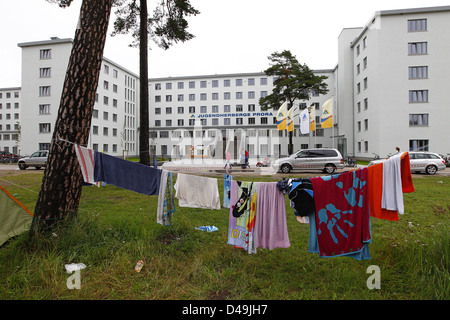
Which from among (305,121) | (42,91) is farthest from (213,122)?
(305,121)

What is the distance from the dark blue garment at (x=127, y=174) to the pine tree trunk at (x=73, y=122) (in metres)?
0.40

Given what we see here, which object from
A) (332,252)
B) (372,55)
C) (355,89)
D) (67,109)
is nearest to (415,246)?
(332,252)

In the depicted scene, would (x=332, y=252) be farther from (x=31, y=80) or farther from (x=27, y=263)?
(x=31, y=80)

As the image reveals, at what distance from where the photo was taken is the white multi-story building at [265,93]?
90.3 feet

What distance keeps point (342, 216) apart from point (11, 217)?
5174 mm

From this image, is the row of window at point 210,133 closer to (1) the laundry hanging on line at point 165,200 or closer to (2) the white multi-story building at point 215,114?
(2) the white multi-story building at point 215,114

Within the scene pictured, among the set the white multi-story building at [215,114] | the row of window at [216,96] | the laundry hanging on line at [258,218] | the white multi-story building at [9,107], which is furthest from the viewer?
the white multi-story building at [9,107]

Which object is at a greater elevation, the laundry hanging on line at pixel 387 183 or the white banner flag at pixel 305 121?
the white banner flag at pixel 305 121

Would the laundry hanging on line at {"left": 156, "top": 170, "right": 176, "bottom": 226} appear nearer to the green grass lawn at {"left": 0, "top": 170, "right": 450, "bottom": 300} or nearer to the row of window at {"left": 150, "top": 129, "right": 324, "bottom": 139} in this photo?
the green grass lawn at {"left": 0, "top": 170, "right": 450, "bottom": 300}

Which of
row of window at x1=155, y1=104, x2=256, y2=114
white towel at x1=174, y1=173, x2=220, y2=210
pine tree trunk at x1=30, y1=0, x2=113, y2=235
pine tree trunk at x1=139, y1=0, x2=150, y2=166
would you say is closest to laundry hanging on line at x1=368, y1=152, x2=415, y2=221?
white towel at x1=174, y1=173, x2=220, y2=210

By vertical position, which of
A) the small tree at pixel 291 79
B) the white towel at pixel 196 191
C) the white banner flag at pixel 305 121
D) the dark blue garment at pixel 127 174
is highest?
the small tree at pixel 291 79

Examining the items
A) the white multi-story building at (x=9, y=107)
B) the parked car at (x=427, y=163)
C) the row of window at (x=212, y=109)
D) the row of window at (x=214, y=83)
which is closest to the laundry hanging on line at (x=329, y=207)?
the parked car at (x=427, y=163)
